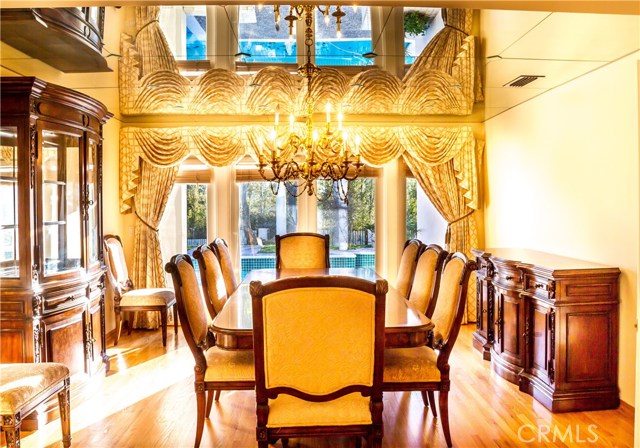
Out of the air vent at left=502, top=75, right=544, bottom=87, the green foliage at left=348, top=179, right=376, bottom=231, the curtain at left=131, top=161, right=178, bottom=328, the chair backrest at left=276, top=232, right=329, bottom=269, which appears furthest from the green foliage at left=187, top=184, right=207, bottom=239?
the air vent at left=502, top=75, right=544, bottom=87

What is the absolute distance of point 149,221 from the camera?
193 inches

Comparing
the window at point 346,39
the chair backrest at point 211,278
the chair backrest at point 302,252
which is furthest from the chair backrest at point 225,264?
the window at point 346,39

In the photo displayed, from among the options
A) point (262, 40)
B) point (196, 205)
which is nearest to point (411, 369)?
point (196, 205)

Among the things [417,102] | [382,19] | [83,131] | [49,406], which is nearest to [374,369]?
[49,406]

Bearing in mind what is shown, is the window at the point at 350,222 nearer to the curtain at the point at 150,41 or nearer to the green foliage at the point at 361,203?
the green foliage at the point at 361,203

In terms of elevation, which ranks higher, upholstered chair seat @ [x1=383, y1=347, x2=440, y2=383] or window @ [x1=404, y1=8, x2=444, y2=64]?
window @ [x1=404, y1=8, x2=444, y2=64]

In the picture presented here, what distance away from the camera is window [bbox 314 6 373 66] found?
503cm

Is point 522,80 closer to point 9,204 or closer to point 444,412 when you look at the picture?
point 444,412

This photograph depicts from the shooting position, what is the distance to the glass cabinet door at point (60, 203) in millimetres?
2980

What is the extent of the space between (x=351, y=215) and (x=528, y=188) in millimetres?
1865

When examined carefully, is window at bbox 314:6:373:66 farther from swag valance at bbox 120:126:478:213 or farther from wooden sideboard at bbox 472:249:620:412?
wooden sideboard at bbox 472:249:620:412

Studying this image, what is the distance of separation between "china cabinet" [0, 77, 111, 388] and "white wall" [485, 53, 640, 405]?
332cm

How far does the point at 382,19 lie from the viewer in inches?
200

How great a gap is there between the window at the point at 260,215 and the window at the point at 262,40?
1363mm
